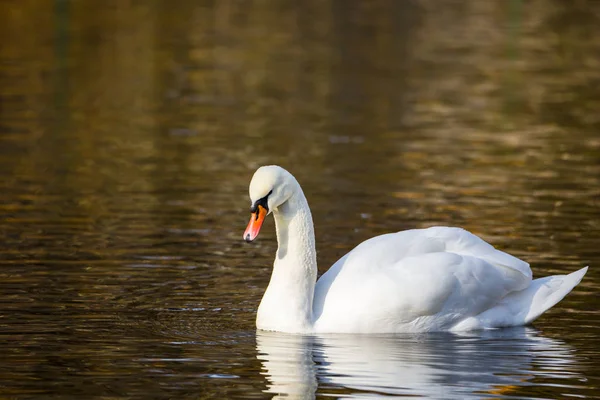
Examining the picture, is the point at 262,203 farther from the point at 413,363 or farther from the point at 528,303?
the point at 528,303

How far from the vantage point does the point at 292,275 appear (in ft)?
37.7

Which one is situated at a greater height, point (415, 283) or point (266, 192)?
point (266, 192)

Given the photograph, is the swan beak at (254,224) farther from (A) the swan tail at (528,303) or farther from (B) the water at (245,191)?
(A) the swan tail at (528,303)

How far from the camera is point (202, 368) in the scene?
10273 millimetres

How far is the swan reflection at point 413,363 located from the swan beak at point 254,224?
2.80ft

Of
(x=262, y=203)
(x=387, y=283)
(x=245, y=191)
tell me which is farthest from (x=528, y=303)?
(x=245, y=191)

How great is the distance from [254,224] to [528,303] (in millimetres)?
2580

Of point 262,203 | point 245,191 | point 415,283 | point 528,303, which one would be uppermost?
point 262,203

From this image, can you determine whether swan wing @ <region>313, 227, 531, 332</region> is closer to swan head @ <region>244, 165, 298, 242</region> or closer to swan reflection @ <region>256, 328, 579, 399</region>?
swan reflection @ <region>256, 328, 579, 399</region>

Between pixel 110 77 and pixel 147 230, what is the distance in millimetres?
17160

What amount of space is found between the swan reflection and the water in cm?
3

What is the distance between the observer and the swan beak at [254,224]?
10844mm

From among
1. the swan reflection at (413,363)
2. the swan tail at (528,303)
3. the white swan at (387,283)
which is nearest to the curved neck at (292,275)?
the white swan at (387,283)

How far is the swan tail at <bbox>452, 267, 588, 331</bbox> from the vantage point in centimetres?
1194
